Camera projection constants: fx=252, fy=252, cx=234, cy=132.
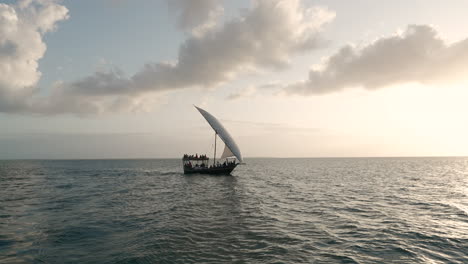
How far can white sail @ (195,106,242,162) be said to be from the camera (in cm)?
5922

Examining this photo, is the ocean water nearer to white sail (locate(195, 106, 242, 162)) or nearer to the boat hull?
white sail (locate(195, 106, 242, 162))

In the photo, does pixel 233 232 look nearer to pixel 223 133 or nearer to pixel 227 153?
pixel 227 153

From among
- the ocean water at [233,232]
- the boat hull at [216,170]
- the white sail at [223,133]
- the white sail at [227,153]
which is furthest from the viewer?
the boat hull at [216,170]

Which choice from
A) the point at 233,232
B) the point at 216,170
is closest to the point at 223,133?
the point at 216,170

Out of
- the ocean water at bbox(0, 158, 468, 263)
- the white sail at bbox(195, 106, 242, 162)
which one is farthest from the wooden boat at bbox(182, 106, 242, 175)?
the ocean water at bbox(0, 158, 468, 263)

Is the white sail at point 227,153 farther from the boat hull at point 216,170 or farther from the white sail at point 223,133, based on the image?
the boat hull at point 216,170

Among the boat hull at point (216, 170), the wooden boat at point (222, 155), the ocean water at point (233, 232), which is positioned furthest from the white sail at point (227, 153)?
the ocean water at point (233, 232)

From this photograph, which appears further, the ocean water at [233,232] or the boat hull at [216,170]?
the boat hull at [216,170]

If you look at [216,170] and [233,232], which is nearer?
[233,232]

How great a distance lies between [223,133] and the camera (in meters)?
60.3

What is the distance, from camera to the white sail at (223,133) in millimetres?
59219

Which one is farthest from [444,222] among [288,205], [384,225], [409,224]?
[288,205]

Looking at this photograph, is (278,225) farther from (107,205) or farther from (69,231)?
(107,205)

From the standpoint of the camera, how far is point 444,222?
→ 19.8 metres
